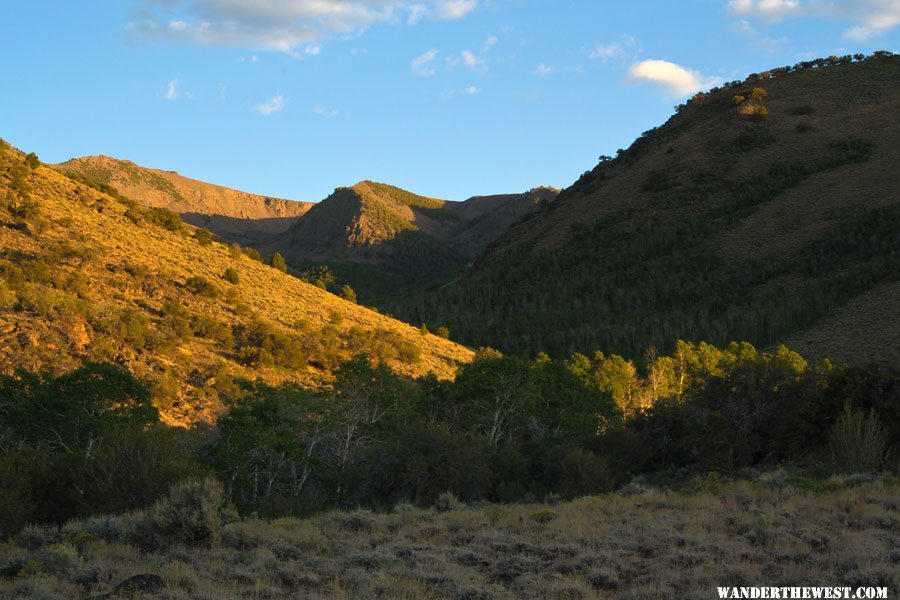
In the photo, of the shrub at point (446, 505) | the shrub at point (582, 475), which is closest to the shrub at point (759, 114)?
the shrub at point (582, 475)

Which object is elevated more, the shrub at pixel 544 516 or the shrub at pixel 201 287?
the shrub at pixel 201 287

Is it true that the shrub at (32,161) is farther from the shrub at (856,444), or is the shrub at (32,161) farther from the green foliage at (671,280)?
the shrub at (856,444)

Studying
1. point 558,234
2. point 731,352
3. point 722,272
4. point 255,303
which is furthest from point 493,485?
point 558,234

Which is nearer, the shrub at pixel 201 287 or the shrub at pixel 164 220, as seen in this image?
the shrub at pixel 201 287

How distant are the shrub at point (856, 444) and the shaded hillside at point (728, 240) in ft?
127

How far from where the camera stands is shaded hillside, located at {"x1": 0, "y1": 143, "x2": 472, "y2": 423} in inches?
1319

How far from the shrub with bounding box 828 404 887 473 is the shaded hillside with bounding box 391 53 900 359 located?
127 ft

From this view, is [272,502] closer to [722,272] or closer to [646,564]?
[646,564]

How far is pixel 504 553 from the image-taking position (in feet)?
42.9

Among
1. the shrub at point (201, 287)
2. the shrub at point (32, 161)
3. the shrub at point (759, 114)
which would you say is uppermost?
the shrub at point (759, 114)

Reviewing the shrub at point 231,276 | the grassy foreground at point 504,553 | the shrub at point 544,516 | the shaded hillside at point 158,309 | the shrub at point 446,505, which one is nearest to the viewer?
the grassy foreground at point 504,553

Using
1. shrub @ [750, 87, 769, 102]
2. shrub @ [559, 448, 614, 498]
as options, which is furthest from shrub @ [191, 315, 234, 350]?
shrub @ [750, 87, 769, 102]

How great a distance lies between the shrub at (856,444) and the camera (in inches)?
816

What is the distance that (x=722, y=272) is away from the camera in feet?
291
